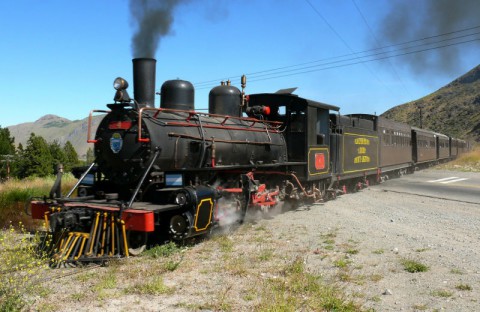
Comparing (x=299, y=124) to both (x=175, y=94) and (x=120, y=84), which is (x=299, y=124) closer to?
(x=175, y=94)

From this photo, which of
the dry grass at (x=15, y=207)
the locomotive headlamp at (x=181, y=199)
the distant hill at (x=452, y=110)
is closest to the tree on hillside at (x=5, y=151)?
the dry grass at (x=15, y=207)

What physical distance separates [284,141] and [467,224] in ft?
14.7

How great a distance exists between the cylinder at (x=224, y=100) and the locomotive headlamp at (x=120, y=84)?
279 centimetres

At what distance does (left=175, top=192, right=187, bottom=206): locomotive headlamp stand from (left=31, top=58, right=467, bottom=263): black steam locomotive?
16 mm

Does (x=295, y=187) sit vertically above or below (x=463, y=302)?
above

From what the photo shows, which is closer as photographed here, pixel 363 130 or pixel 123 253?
pixel 123 253

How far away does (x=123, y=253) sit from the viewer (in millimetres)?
6078

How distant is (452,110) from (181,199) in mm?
81328

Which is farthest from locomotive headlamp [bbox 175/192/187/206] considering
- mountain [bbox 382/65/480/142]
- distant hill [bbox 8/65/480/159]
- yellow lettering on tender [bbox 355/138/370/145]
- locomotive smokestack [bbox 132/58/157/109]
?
distant hill [bbox 8/65/480/159]

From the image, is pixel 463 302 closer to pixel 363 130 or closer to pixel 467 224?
pixel 467 224

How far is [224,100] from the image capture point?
947 cm

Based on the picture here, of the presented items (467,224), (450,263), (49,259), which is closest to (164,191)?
(49,259)

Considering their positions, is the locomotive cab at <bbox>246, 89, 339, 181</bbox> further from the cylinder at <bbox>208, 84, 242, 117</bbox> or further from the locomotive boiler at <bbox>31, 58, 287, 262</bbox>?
the locomotive boiler at <bbox>31, 58, 287, 262</bbox>

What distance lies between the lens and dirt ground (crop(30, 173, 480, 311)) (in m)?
4.45
